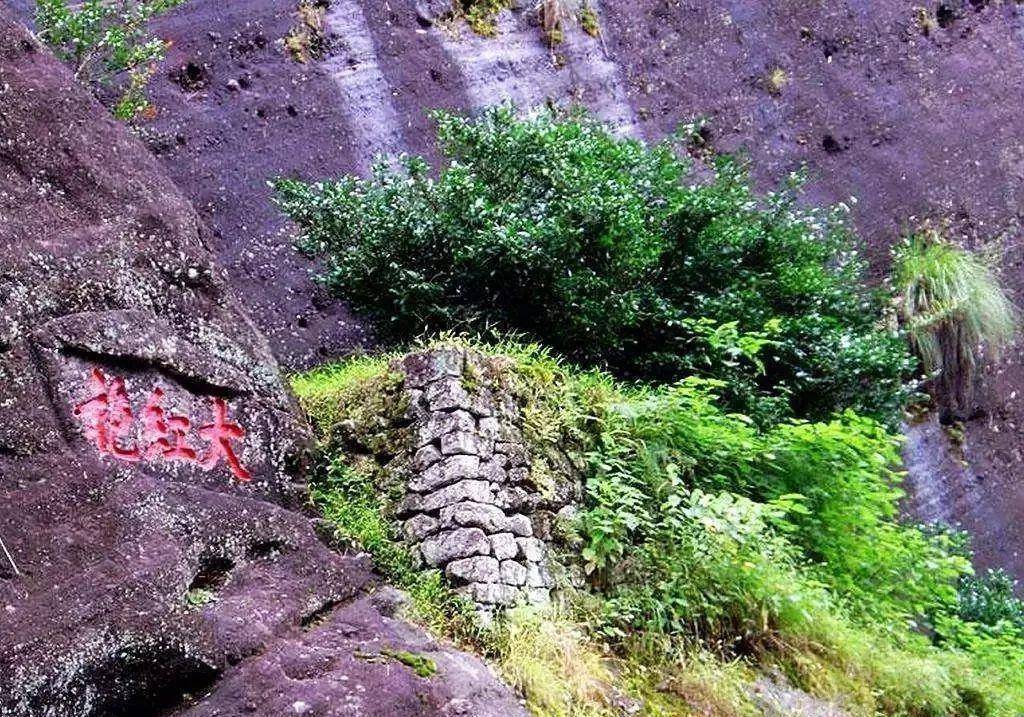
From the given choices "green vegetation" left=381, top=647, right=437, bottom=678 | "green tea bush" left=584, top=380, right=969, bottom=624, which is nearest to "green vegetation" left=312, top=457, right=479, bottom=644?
"green vegetation" left=381, top=647, right=437, bottom=678

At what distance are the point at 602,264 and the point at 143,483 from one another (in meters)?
3.01

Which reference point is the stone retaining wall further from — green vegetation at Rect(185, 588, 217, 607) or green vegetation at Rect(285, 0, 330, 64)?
green vegetation at Rect(285, 0, 330, 64)

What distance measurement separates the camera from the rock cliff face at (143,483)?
3.62 m

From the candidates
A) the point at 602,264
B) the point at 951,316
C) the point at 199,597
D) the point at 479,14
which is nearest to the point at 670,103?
the point at 479,14

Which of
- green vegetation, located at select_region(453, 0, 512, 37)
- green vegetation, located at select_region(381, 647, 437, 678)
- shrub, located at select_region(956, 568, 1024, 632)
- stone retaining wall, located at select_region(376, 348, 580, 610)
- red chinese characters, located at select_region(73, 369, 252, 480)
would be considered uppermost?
green vegetation, located at select_region(453, 0, 512, 37)

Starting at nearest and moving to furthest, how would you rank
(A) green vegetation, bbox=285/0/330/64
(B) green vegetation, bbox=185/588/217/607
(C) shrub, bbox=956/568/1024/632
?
(B) green vegetation, bbox=185/588/217/607
(C) shrub, bbox=956/568/1024/632
(A) green vegetation, bbox=285/0/330/64

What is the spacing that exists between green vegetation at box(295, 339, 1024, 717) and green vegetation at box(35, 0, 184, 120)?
249cm

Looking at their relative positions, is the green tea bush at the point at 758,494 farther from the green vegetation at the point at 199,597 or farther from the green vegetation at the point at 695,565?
the green vegetation at the point at 199,597

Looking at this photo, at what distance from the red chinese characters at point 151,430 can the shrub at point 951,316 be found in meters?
6.75

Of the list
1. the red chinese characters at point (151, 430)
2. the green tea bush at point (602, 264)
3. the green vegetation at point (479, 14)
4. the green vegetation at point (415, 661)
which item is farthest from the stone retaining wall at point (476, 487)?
the green vegetation at point (479, 14)

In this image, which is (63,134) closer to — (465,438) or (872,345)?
(465,438)

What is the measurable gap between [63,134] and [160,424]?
133 centimetres

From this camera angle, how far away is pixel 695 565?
207 inches

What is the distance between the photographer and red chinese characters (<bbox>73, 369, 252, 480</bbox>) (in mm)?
4082
